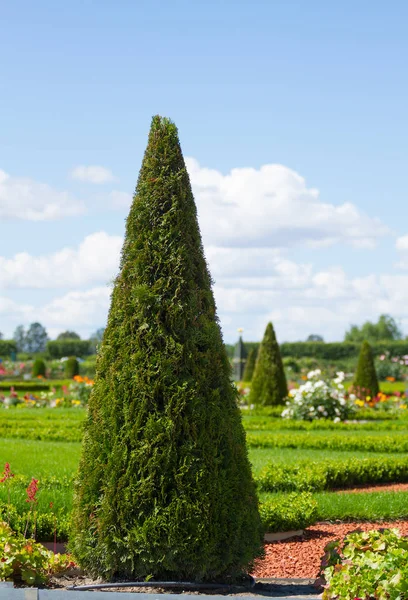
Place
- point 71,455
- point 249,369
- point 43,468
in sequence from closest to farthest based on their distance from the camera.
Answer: point 43,468 → point 71,455 → point 249,369

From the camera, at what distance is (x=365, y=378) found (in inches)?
887

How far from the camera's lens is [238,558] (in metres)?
4.65

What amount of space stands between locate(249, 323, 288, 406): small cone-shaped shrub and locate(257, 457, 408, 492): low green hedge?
839 centimetres

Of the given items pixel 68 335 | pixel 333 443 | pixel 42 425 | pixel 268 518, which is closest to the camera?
pixel 268 518

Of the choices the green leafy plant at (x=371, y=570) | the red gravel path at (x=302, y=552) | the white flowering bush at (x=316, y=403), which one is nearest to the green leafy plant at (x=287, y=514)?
the red gravel path at (x=302, y=552)

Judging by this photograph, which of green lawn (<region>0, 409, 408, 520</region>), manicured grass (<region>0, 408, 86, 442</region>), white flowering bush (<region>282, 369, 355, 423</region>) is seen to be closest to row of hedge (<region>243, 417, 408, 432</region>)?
green lawn (<region>0, 409, 408, 520</region>)

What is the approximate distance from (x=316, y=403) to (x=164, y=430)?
517 inches

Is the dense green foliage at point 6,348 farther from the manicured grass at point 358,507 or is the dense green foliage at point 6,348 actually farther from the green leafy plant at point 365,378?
the manicured grass at point 358,507

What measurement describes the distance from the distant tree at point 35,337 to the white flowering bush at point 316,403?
4577 centimetres

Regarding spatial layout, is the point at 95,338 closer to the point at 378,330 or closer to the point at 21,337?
the point at 21,337

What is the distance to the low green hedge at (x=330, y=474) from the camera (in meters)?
8.76

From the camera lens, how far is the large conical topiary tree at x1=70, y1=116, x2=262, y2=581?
4.49 metres

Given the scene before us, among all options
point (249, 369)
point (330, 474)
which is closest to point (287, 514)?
point (330, 474)

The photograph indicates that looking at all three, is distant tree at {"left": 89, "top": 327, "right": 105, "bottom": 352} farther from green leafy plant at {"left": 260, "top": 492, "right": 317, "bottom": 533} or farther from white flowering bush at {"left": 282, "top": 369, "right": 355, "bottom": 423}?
Answer: green leafy plant at {"left": 260, "top": 492, "right": 317, "bottom": 533}
